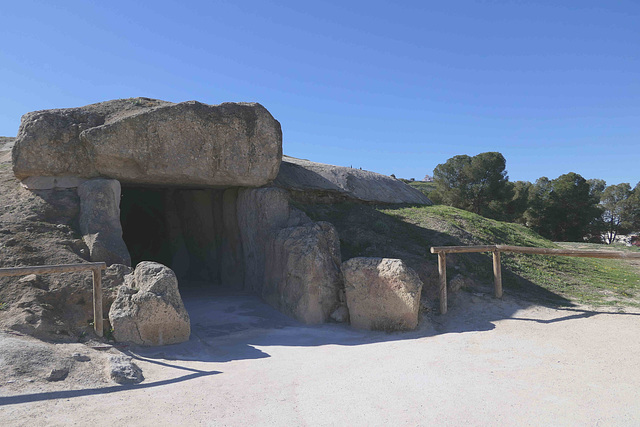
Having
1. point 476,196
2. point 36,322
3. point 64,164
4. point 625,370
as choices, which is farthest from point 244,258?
point 476,196

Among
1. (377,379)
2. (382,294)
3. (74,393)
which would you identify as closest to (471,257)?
(382,294)

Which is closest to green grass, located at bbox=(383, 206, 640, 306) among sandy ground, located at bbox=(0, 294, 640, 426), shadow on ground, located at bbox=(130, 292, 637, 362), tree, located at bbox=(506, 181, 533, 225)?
shadow on ground, located at bbox=(130, 292, 637, 362)

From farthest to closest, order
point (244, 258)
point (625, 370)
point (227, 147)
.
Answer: point (244, 258) → point (227, 147) → point (625, 370)

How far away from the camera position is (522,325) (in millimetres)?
8016

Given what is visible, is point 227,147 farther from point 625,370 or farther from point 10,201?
point 625,370

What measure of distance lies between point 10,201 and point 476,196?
24047 millimetres

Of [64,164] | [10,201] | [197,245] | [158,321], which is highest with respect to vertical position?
[64,164]

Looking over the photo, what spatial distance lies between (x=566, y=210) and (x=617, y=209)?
8895 millimetres

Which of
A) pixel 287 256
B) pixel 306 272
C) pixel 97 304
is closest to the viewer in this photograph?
pixel 97 304

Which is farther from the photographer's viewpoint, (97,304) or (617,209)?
(617,209)

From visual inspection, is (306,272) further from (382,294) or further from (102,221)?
(102,221)

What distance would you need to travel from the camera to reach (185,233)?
587 inches

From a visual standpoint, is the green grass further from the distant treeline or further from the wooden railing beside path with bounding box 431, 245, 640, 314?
the distant treeline

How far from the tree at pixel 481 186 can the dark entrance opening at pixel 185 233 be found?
17918 mm
